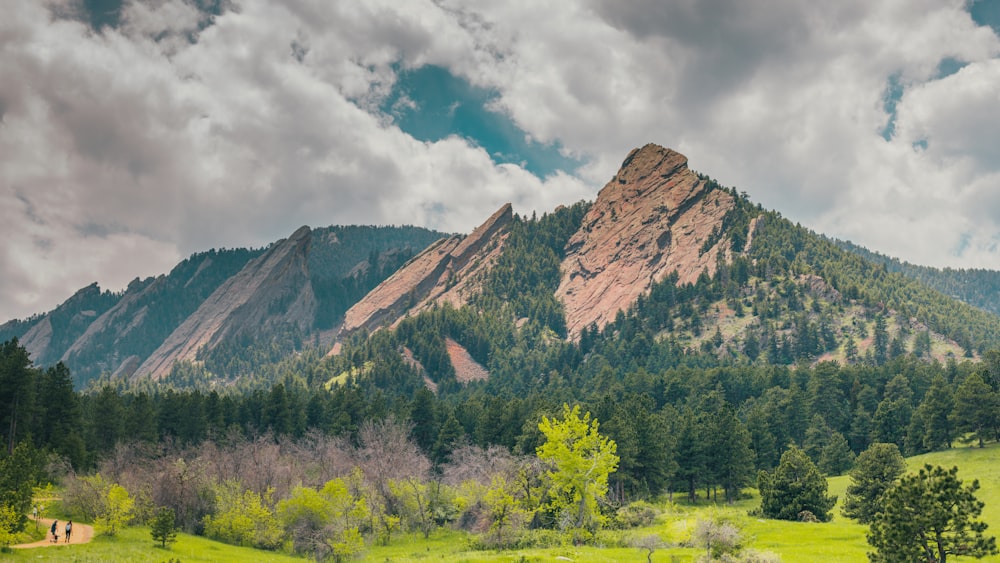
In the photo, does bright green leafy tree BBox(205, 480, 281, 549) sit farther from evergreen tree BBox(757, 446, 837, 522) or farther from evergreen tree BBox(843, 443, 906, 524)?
evergreen tree BBox(843, 443, 906, 524)

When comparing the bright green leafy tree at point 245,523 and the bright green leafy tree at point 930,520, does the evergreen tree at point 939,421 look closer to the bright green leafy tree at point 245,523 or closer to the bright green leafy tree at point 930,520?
the bright green leafy tree at point 930,520

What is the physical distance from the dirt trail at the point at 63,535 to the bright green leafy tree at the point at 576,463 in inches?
1574

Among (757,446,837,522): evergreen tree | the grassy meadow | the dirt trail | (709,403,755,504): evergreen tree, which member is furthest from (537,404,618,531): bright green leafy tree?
(709,403,755,504): evergreen tree

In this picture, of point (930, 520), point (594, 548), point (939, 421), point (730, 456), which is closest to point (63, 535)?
point (594, 548)

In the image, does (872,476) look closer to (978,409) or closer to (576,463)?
(576,463)

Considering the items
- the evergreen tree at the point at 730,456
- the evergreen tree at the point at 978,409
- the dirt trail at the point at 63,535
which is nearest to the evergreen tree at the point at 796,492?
the evergreen tree at the point at 730,456

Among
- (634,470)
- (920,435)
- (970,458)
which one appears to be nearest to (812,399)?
(920,435)

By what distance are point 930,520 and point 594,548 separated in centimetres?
2570

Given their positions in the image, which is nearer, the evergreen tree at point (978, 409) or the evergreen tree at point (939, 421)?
the evergreen tree at point (978, 409)

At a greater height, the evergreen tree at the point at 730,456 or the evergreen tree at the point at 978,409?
the evergreen tree at the point at 978,409

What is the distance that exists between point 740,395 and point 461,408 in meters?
67.1

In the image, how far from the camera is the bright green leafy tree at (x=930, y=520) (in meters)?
26.1

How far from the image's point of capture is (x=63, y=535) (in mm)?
57562

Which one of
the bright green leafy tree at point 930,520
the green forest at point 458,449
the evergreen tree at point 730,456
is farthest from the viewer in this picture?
the evergreen tree at point 730,456
